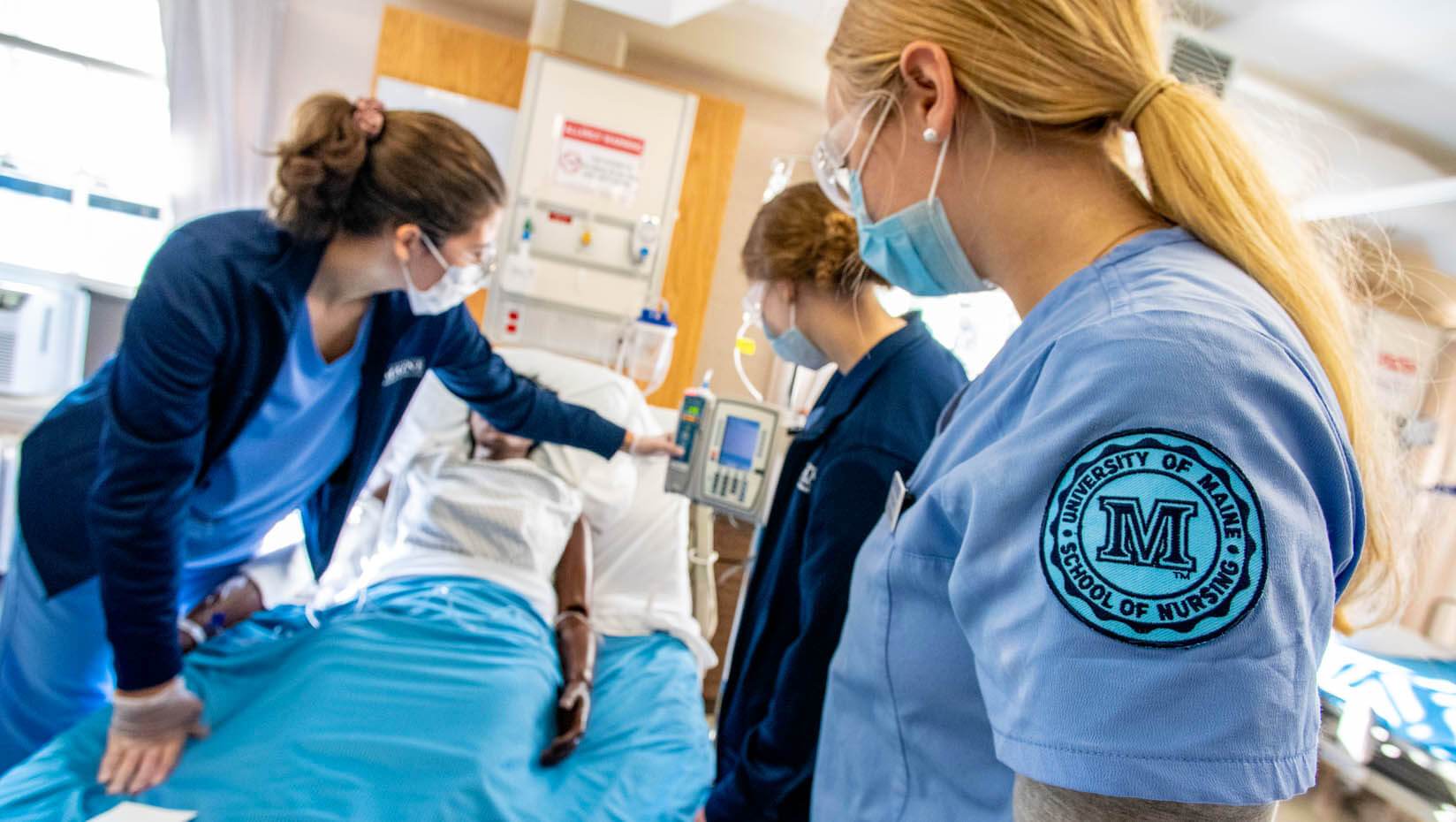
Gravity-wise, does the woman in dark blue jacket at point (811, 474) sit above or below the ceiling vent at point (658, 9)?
below

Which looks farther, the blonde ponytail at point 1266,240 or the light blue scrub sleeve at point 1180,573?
the blonde ponytail at point 1266,240

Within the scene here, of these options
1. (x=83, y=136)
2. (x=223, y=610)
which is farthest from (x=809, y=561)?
(x=83, y=136)

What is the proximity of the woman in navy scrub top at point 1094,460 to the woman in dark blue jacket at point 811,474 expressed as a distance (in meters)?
0.20

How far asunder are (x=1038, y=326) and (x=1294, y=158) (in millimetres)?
279

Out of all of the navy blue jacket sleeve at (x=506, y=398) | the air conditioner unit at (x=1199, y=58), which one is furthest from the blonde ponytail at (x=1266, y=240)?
the air conditioner unit at (x=1199, y=58)

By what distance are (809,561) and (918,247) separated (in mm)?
448

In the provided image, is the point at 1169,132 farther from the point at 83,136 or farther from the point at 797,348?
the point at 83,136

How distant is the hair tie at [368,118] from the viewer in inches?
55.0

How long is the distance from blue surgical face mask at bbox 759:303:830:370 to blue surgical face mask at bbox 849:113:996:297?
0.61m

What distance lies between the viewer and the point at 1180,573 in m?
0.38

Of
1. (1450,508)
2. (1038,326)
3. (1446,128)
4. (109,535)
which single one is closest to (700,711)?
(109,535)

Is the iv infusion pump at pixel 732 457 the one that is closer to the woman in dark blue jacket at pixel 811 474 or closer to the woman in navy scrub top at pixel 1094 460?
the woman in dark blue jacket at pixel 811 474

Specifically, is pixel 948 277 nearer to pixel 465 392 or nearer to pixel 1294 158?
pixel 1294 158

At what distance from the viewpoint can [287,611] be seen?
1.88 m
